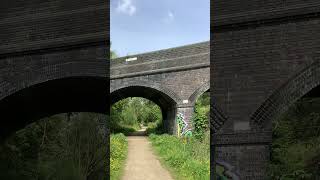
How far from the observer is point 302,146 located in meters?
12.9

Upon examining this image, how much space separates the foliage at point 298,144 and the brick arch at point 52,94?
515 cm

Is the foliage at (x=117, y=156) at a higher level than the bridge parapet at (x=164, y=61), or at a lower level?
lower

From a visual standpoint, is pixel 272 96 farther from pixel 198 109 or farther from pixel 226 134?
pixel 198 109

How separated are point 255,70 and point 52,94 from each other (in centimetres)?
424

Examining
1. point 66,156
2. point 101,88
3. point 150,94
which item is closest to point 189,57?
point 150,94

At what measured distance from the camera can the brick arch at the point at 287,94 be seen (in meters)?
6.83

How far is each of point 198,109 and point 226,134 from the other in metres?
13.5

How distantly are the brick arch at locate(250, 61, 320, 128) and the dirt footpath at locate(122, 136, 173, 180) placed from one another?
7351mm

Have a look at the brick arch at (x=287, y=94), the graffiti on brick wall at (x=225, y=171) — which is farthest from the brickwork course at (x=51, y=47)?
the brick arch at (x=287, y=94)

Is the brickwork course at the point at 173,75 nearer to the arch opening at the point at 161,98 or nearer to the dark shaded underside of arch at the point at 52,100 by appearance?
the arch opening at the point at 161,98

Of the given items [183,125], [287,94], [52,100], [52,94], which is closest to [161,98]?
[183,125]

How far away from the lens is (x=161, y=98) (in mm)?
23125

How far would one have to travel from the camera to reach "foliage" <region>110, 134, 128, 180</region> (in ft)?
48.0

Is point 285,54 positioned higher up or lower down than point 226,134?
higher up
